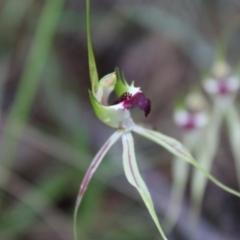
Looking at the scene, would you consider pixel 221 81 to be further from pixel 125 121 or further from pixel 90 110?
pixel 90 110

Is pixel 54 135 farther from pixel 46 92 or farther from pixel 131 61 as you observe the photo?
pixel 131 61

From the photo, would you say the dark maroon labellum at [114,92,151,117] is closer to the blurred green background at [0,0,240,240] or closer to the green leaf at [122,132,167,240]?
the green leaf at [122,132,167,240]

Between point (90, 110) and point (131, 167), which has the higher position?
point (90, 110)

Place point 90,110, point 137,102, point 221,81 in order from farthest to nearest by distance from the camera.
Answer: point 90,110
point 221,81
point 137,102

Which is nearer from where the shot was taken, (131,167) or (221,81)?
(131,167)

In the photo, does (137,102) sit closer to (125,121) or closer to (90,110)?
(125,121)

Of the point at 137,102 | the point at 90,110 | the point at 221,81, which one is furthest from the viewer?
the point at 90,110

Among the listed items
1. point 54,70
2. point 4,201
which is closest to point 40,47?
point 54,70

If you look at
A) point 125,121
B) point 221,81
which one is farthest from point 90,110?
point 125,121

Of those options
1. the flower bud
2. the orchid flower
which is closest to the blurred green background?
the flower bud
